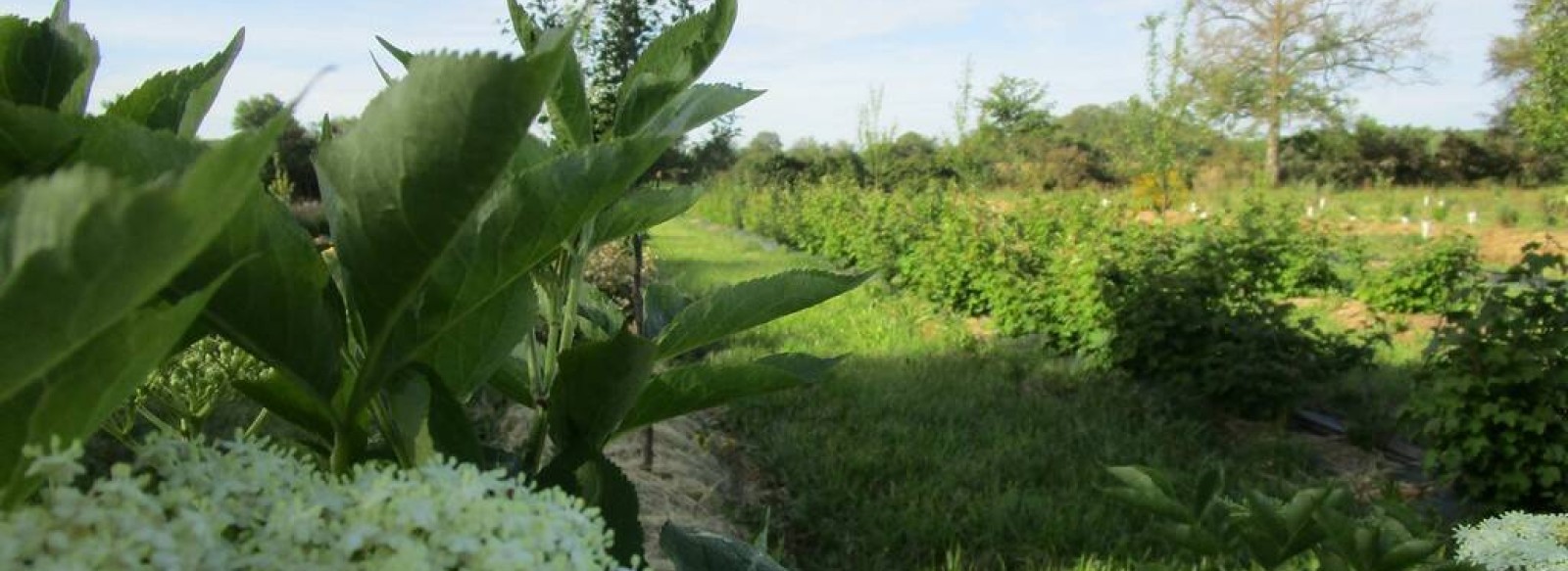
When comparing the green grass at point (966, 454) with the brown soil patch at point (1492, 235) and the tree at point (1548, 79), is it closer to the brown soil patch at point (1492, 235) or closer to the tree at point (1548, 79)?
the brown soil patch at point (1492, 235)

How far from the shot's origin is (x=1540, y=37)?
16.1 m

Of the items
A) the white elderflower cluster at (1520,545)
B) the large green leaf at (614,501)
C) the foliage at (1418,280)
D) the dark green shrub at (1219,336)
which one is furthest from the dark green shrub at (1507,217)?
the large green leaf at (614,501)

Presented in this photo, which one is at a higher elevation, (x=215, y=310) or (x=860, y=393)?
(x=215, y=310)

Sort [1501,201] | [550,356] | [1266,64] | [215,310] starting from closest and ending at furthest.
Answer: [215,310] < [550,356] < [1501,201] < [1266,64]

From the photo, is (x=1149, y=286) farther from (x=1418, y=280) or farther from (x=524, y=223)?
(x=524, y=223)

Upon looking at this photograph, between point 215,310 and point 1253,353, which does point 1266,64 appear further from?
point 215,310

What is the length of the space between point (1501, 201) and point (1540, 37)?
217 inches

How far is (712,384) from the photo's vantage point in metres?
0.85

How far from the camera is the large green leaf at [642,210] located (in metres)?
0.90

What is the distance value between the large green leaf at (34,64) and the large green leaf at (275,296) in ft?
0.56

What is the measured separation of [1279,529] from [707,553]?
805mm

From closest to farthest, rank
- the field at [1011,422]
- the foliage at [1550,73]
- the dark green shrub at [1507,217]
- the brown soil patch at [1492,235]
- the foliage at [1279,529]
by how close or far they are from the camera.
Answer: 1. the foliage at [1279,529]
2. the field at [1011,422]
3. the brown soil patch at [1492,235]
4. the foliage at [1550,73]
5. the dark green shrub at [1507,217]

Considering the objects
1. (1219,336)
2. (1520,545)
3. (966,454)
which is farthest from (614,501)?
(1219,336)

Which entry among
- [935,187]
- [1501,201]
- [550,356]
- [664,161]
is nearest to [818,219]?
[935,187]
